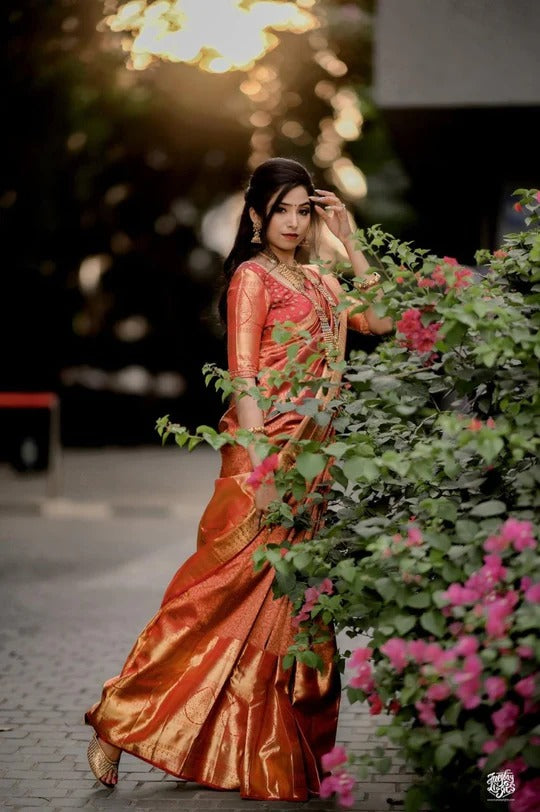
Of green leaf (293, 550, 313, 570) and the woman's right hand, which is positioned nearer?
green leaf (293, 550, 313, 570)

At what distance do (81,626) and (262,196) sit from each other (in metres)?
4.14

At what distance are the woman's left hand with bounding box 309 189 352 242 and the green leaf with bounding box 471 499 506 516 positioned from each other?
1.39m

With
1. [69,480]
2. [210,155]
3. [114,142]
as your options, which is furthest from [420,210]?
[69,480]

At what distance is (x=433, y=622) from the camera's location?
3027 mm

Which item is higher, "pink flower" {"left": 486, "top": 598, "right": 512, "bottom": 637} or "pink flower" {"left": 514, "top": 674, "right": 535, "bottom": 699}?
"pink flower" {"left": 486, "top": 598, "right": 512, "bottom": 637}

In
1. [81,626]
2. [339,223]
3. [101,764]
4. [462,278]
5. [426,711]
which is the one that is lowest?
[81,626]

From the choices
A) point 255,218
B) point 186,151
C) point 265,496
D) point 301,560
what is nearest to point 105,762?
point 265,496

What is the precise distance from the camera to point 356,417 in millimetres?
3900

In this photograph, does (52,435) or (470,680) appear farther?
(52,435)

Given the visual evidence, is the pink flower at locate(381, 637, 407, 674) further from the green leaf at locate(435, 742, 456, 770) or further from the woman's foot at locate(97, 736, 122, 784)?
the woman's foot at locate(97, 736, 122, 784)

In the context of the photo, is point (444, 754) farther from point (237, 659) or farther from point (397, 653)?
point (237, 659)

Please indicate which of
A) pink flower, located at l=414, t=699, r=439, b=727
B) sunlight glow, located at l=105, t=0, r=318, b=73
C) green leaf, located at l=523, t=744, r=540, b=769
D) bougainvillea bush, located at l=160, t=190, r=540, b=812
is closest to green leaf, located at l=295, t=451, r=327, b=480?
bougainvillea bush, located at l=160, t=190, r=540, b=812

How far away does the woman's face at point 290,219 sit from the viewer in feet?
13.6

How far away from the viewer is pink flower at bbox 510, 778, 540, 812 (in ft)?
9.35
